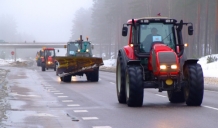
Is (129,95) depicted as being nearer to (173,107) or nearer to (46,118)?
(173,107)

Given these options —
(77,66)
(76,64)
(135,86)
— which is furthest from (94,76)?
(135,86)

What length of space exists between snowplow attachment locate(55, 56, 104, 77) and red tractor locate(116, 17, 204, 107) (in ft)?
42.2

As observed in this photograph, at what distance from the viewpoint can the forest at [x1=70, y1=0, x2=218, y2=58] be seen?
225 feet

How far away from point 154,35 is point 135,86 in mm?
2194

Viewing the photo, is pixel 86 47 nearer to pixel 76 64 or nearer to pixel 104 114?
pixel 76 64

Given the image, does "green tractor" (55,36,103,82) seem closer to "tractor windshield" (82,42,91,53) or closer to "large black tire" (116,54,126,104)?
"tractor windshield" (82,42,91,53)

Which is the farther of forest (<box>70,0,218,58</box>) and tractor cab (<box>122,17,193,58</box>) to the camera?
forest (<box>70,0,218,58</box>)

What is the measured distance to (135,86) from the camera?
648 inches

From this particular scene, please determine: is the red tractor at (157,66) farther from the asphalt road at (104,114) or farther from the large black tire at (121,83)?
the asphalt road at (104,114)

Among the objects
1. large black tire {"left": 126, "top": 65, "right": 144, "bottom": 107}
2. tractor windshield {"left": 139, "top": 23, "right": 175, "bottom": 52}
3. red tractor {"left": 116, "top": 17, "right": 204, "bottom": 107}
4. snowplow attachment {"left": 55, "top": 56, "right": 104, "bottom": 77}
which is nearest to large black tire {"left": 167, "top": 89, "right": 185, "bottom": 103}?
red tractor {"left": 116, "top": 17, "right": 204, "bottom": 107}

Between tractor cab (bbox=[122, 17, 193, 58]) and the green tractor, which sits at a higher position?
tractor cab (bbox=[122, 17, 193, 58])

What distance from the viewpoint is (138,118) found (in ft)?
46.0

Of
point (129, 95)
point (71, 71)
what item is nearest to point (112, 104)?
point (129, 95)

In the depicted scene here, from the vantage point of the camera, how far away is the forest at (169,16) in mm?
68625
